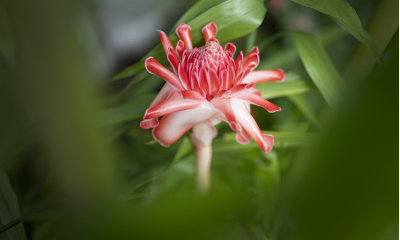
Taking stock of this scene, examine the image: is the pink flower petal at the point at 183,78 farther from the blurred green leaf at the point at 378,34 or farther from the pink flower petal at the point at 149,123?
the blurred green leaf at the point at 378,34

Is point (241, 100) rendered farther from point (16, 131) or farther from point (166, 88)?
point (16, 131)

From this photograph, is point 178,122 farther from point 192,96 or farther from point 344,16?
point 344,16

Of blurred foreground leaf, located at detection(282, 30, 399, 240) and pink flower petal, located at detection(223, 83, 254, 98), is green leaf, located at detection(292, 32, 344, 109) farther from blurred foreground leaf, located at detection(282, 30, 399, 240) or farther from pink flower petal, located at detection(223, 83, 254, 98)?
blurred foreground leaf, located at detection(282, 30, 399, 240)

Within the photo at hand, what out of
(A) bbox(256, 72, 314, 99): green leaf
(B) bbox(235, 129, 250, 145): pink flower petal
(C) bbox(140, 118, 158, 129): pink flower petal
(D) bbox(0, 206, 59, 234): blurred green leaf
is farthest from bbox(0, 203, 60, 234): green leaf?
(A) bbox(256, 72, 314, 99): green leaf

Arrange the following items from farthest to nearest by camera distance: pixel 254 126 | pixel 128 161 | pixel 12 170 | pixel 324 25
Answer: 1. pixel 324 25
2. pixel 128 161
3. pixel 12 170
4. pixel 254 126

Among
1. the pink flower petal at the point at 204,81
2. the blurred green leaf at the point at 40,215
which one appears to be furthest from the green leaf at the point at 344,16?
the blurred green leaf at the point at 40,215

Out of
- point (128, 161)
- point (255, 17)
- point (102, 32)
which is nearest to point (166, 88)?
point (255, 17)
